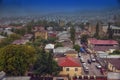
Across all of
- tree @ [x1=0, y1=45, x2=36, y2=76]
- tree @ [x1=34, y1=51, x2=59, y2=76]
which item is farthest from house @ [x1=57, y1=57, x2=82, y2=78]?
tree @ [x1=0, y1=45, x2=36, y2=76]

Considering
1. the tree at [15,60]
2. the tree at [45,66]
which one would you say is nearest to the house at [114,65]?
the tree at [45,66]

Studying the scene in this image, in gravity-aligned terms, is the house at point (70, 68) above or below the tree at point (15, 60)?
below

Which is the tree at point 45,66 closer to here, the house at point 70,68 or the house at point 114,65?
the house at point 70,68

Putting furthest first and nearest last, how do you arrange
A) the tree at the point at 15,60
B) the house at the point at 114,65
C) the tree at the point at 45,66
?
the house at the point at 114,65 < the tree at the point at 45,66 < the tree at the point at 15,60

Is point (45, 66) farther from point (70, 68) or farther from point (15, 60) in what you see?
point (70, 68)

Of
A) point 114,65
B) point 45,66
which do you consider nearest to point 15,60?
point 45,66

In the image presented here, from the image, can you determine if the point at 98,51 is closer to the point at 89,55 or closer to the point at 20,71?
the point at 89,55

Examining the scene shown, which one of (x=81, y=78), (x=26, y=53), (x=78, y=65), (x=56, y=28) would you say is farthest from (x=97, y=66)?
(x=56, y=28)

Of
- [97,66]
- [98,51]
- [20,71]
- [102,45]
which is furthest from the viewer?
[102,45]
